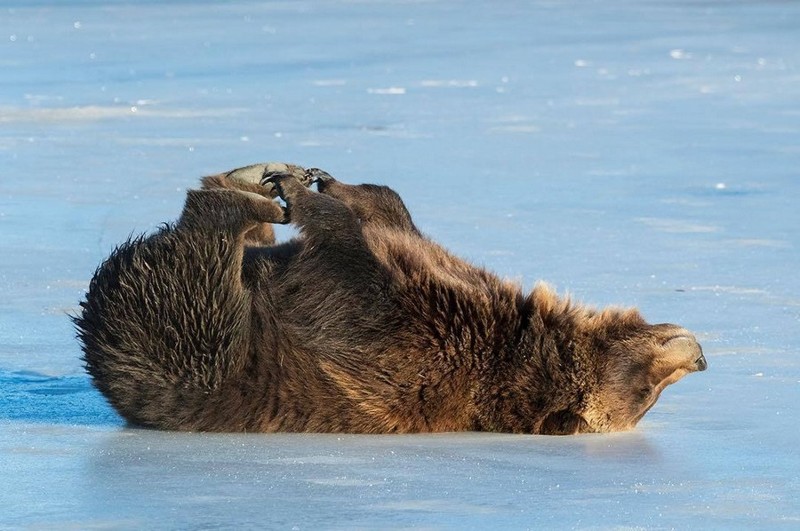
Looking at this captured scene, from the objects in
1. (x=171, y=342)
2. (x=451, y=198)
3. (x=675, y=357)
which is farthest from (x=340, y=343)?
(x=451, y=198)

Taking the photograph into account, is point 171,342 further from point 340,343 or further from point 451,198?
point 451,198

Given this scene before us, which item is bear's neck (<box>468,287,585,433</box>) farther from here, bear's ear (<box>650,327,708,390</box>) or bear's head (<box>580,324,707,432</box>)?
bear's ear (<box>650,327,708,390</box>)

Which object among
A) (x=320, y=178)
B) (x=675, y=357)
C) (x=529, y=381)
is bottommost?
(x=529, y=381)

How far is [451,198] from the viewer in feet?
27.9

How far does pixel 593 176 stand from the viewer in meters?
9.07

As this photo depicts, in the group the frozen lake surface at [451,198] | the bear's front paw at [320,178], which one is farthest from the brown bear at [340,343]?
the bear's front paw at [320,178]

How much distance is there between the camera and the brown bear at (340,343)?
15.8 ft

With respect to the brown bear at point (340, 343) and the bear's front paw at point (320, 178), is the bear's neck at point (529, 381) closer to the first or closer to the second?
the brown bear at point (340, 343)

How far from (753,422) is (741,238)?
2823 millimetres

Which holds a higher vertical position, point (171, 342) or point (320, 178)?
point (320, 178)

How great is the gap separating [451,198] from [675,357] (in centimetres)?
366

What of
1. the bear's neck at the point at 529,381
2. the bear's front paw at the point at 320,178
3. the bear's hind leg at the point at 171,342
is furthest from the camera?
the bear's front paw at the point at 320,178

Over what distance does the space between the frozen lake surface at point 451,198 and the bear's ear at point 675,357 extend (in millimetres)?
161

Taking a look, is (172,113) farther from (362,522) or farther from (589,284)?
(362,522)
